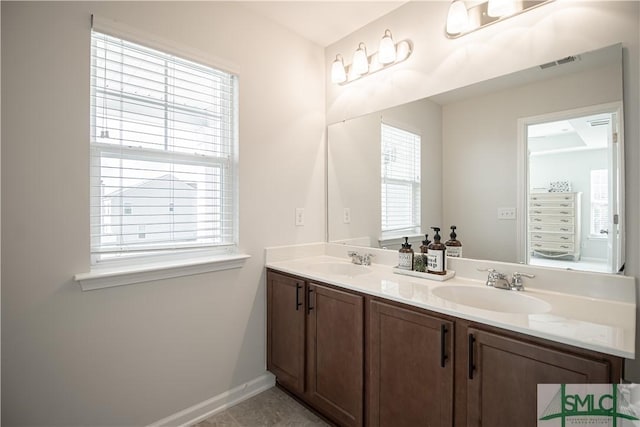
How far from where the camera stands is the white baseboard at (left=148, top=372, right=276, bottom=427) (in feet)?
5.74

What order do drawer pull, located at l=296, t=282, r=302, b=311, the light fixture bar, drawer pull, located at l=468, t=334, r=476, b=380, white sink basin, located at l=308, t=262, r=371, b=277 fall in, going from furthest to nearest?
white sink basin, located at l=308, t=262, r=371, b=277, the light fixture bar, drawer pull, located at l=296, t=282, r=302, b=311, drawer pull, located at l=468, t=334, r=476, b=380

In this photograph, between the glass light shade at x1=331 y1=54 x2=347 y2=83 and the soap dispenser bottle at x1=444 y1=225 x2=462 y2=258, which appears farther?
the glass light shade at x1=331 y1=54 x2=347 y2=83

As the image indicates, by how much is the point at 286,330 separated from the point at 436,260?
1.04 m

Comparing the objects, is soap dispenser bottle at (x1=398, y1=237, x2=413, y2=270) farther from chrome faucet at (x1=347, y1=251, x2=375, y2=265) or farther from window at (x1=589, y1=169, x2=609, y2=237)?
window at (x1=589, y1=169, x2=609, y2=237)

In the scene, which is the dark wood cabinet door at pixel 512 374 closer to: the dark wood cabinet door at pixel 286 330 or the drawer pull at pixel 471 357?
the drawer pull at pixel 471 357

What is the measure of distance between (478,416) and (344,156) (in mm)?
1821

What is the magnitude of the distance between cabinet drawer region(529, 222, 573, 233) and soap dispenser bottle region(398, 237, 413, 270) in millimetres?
630

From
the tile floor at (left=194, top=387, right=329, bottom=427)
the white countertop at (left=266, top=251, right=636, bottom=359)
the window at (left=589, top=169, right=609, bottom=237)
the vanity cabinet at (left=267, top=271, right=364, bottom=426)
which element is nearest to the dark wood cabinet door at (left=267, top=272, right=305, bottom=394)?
the vanity cabinet at (left=267, top=271, right=364, bottom=426)

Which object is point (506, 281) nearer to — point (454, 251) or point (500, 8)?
point (454, 251)

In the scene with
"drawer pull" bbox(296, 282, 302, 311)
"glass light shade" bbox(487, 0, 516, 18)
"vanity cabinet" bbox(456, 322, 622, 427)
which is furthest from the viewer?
"drawer pull" bbox(296, 282, 302, 311)

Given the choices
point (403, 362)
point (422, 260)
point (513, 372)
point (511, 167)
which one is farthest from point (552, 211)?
point (403, 362)

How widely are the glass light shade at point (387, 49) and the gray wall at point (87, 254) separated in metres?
0.72

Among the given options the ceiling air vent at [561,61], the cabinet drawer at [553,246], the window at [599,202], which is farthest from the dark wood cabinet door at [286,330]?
the ceiling air vent at [561,61]

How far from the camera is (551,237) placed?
58.8 inches
